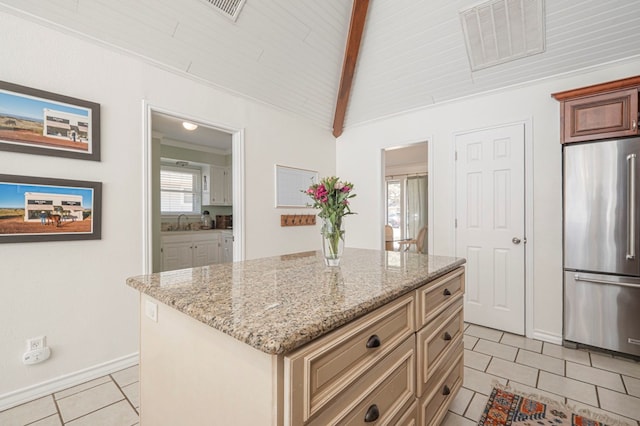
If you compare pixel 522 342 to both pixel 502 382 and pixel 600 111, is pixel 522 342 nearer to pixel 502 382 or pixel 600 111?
pixel 502 382

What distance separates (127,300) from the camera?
2.30m

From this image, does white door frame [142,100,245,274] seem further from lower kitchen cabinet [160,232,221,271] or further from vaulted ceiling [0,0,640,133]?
lower kitchen cabinet [160,232,221,271]

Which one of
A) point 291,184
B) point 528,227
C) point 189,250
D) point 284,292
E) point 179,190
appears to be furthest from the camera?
point 179,190

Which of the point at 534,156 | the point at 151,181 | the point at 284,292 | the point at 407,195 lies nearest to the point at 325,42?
the point at 151,181

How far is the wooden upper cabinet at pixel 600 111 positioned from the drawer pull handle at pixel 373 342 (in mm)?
2722

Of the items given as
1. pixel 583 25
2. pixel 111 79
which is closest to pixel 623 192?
pixel 583 25

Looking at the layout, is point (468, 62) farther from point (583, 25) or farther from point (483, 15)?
point (583, 25)

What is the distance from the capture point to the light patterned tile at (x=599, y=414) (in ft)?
5.45

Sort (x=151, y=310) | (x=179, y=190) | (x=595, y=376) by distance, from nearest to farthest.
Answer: (x=151, y=310), (x=595, y=376), (x=179, y=190)

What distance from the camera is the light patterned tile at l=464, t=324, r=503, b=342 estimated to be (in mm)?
2861

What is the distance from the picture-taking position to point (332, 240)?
156cm

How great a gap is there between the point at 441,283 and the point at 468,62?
2533 mm

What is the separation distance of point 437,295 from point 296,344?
1.03 m

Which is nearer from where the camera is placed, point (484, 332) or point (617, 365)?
point (617, 365)
